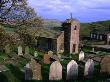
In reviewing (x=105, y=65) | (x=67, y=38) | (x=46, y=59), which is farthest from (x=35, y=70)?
(x=67, y=38)

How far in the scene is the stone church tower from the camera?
50.9m

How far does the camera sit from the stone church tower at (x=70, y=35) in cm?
5087

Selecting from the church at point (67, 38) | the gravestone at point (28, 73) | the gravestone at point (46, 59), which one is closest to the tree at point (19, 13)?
the gravestone at point (28, 73)

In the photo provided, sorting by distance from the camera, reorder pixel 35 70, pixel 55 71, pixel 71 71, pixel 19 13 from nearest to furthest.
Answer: pixel 19 13
pixel 35 70
pixel 55 71
pixel 71 71

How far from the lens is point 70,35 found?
51.0 meters

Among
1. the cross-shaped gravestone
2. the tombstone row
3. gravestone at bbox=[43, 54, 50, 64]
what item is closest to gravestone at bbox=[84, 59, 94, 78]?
the tombstone row

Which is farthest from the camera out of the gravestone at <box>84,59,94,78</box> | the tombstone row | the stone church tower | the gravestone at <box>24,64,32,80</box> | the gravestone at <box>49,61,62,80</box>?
the stone church tower

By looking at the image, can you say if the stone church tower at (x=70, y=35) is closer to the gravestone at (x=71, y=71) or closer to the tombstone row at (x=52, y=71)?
the tombstone row at (x=52, y=71)

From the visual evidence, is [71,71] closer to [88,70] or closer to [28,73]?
[88,70]

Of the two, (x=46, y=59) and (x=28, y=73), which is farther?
(x=46, y=59)

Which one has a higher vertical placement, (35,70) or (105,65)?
(35,70)

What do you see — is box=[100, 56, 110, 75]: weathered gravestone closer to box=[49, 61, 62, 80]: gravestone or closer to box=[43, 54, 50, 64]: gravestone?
box=[49, 61, 62, 80]: gravestone

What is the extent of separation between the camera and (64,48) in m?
51.6

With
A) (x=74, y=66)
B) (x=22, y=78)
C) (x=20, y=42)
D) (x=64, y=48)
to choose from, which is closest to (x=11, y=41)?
(x=20, y=42)
